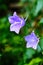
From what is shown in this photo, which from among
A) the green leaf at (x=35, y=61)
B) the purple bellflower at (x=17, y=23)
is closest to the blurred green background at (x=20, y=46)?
the green leaf at (x=35, y=61)

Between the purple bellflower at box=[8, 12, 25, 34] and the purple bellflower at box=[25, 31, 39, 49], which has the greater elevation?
the purple bellflower at box=[8, 12, 25, 34]

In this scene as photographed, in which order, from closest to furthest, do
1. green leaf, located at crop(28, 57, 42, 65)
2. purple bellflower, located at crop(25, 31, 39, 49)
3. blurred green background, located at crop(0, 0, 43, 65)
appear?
1. purple bellflower, located at crop(25, 31, 39, 49)
2. green leaf, located at crop(28, 57, 42, 65)
3. blurred green background, located at crop(0, 0, 43, 65)

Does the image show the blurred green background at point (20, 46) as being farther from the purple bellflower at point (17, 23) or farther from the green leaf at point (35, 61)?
the purple bellflower at point (17, 23)

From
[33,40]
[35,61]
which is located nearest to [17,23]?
[33,40]

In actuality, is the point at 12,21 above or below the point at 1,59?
above

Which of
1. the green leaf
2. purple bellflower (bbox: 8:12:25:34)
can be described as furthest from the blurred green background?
purple bellflower (bbox: 8:12:25:34)

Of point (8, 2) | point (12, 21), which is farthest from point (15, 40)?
point (8, 2)

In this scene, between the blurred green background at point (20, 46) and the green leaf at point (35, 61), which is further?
the blurred green background at point (20, 46)

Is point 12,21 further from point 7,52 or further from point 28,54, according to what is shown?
point 7,52

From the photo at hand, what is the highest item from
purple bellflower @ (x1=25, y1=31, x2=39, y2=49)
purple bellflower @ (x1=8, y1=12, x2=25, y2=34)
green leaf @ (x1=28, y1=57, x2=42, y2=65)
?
purple bellflower @ (x1=8, y1=12, x2=25, y2=34)

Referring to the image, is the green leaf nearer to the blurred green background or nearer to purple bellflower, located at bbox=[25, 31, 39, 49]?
the blurred green background

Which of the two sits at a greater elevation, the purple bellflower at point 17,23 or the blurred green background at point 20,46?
the purple bellflower at point 17,23
